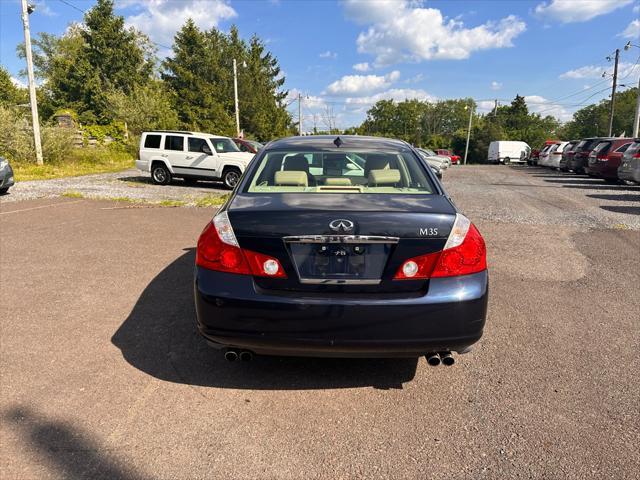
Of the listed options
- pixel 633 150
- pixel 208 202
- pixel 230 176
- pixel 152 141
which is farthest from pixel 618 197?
pixel 152 141

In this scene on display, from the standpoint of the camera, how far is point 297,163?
11.7 ft

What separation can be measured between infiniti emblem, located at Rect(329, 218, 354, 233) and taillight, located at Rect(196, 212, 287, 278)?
37 centimetres

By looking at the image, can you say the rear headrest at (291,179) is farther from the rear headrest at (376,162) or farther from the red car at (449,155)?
the red car at (449,155)

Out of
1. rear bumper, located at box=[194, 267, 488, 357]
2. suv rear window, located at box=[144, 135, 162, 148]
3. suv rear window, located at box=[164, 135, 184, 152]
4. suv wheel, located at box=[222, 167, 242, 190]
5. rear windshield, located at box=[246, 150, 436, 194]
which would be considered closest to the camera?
rear bumper, located at box=[194, 267, 488, 357]

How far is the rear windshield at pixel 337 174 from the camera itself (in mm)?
3184

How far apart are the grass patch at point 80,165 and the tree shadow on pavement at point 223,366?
1630 centimetres

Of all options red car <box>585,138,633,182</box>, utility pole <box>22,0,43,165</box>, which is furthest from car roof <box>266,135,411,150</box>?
utility pole <box>22,0,43,165</box>

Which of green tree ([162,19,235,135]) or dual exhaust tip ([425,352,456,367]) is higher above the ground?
green tree ([162,19,235,135])

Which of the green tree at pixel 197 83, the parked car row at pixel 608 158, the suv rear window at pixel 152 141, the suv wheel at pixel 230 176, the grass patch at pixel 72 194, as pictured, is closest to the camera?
the grass patch at pixel 72 194

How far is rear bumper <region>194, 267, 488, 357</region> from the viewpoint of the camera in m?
2.44

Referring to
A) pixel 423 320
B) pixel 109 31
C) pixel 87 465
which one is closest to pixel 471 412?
pixel 423 320

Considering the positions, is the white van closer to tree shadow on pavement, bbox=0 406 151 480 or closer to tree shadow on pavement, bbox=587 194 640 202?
tree shadow on pavement, bbox=587 194 640 202

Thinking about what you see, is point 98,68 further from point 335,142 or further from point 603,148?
point 335,142

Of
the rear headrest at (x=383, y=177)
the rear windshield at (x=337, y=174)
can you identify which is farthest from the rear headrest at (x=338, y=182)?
the rear headrest at (x=383, y=177)
